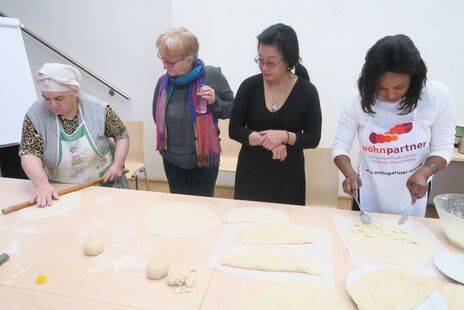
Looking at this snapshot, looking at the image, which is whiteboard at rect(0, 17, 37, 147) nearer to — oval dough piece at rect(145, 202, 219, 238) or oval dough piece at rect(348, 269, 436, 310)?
oval dough piece at rect(145, 202, 219, 238)

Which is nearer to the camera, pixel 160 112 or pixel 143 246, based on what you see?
pixel 143 246

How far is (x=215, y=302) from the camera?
31.4 inches

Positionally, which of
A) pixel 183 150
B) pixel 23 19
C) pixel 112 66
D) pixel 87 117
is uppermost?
pixel 23 19

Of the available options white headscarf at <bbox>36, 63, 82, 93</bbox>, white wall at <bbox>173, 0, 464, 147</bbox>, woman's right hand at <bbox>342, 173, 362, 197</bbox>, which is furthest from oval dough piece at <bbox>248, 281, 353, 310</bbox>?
white wall at <bbox>173, 0, 464, 147</bbox>

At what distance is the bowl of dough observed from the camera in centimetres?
101

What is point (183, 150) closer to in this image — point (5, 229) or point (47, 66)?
point (47, 66)

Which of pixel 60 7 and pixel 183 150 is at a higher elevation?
pixel 60 7

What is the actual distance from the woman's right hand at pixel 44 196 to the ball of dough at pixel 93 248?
1.46 ft

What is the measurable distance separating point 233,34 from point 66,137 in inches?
72.3

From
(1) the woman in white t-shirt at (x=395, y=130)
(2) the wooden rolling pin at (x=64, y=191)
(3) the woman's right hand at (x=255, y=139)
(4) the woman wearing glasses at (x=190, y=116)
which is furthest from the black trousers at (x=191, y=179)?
(1) the woman in white t-shirt at (x=395, y=130)

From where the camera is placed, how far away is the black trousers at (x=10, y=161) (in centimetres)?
254

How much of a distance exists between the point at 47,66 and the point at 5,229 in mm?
709

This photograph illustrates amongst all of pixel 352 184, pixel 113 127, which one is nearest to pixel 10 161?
pixel 113 127

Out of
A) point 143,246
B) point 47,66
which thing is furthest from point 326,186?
point 47,66
